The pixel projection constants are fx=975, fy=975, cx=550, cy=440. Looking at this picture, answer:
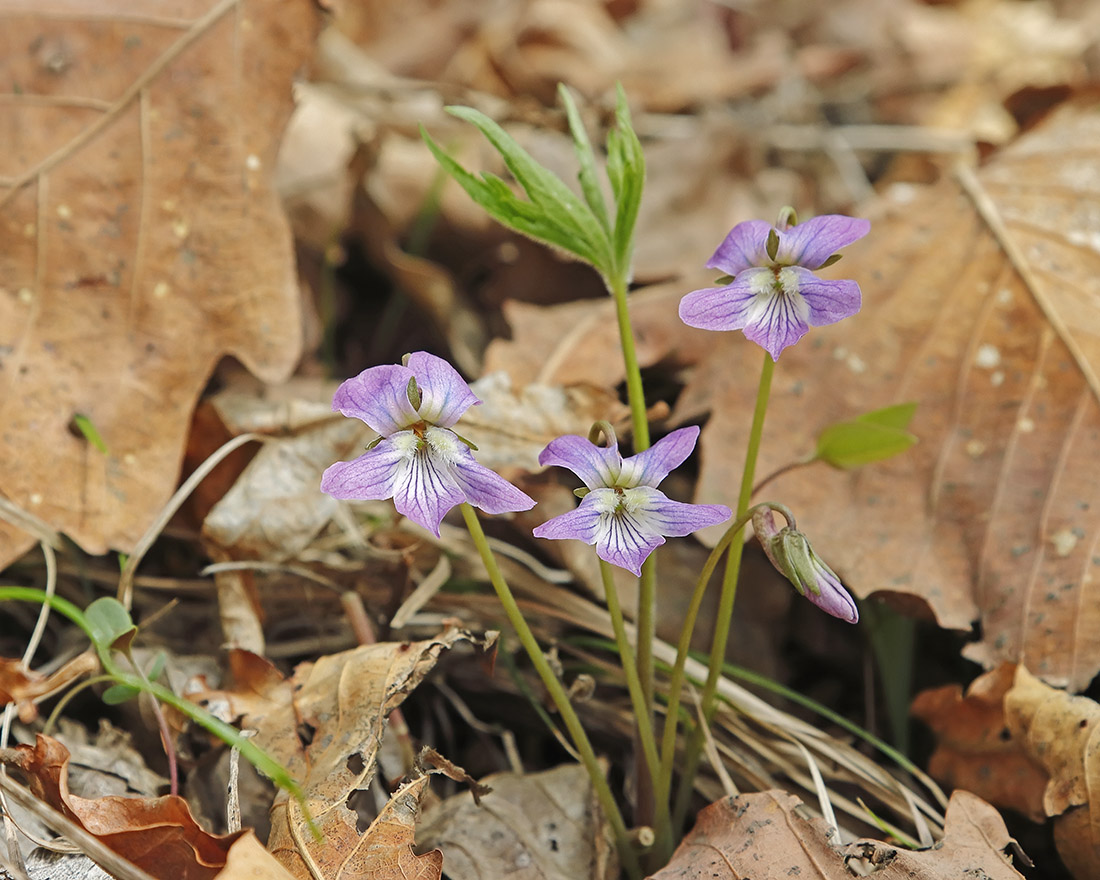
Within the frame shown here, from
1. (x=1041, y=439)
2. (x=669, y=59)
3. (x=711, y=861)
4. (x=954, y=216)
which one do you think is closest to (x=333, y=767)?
(x=711, y=861)

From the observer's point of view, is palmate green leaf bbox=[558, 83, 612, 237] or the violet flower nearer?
the violet flower

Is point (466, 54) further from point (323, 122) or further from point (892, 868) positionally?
point (892, 868)

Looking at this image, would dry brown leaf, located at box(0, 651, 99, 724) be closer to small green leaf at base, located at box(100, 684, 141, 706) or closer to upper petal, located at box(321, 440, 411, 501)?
small green leaf at base, located at box(100, 684, 141, 706)

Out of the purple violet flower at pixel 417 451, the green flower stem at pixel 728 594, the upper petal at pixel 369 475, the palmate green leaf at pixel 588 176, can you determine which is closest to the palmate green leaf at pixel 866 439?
the green flower stem at pixel 728 594

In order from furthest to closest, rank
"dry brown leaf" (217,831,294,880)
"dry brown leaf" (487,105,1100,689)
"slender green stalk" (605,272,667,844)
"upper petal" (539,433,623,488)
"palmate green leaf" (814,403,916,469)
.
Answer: "dry brown leaf" (487,105,1100,689)
"palmate green leaf" (814,403,916,469)
"slender green stalk" (605,272,667,844)
"upper petal" (539,433,623,488)
"dry brown leaf" (217,831,294,880)

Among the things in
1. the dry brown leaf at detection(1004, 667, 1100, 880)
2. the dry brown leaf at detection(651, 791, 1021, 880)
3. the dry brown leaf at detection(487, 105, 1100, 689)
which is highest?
the dry brown leaf at detection(487, 105, 1100, 689)

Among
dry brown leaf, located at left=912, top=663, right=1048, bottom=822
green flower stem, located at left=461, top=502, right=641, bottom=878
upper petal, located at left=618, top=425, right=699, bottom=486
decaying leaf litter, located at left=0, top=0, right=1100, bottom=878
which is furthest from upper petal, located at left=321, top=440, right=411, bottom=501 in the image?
dry brown leaf, located at left=912, top=663, right=1048, bottom=822

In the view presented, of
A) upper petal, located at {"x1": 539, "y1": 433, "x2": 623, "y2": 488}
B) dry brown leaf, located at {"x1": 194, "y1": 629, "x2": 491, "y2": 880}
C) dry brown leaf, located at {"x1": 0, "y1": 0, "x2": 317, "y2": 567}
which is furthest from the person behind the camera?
dry brown leaf, located at {"x1": 0, "y1": 0, "x2": 317, "y2": 567}
